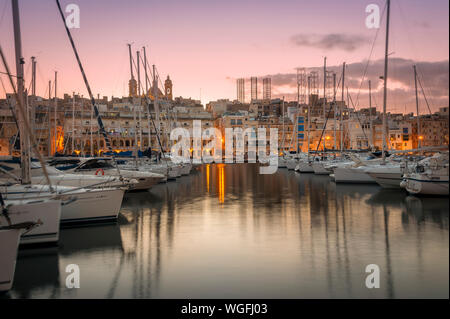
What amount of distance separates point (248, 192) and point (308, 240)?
1272cm

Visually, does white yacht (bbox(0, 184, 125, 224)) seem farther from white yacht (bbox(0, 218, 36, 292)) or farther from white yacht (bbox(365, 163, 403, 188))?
white yacht (bbox(365, 163, 403, 188))

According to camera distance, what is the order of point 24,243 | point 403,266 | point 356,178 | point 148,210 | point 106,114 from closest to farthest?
point 403,266 < point 24,243 < point 148,210 < point 356,178 < point 106,114

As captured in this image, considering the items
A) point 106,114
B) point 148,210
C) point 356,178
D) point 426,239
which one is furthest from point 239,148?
point 426,239

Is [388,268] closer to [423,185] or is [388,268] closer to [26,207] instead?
[26,207]

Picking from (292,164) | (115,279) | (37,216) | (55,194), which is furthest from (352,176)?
(115,279)

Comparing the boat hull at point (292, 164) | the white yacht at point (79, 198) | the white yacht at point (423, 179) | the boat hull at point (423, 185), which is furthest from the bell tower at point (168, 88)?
the white yacht at point (79, 198)

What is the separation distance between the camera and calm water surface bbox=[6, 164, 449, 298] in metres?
7.62

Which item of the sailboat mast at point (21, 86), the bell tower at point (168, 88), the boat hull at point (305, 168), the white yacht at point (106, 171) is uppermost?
the bell tower at point (168, 88)

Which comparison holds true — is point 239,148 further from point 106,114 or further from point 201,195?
point 201,195

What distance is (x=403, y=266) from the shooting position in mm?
8734

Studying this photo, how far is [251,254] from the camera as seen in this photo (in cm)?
1001

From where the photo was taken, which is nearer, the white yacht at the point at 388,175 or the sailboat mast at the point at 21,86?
the sailboat mast at the point at 21,86

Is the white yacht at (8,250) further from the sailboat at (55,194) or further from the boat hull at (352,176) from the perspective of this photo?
the boat hull at (352,176)

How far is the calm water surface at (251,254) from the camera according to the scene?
7.62 metres
